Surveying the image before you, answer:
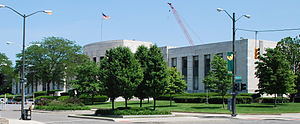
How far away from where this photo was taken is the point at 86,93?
5659cm

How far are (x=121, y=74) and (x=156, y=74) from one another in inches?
133

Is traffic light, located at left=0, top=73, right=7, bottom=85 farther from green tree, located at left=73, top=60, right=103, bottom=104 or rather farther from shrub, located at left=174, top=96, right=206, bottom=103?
shrub, located at left=174, top=96, right=206, bottom=103

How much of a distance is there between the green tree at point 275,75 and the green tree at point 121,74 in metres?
19.8

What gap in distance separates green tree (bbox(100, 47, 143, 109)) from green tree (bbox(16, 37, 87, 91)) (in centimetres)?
4098

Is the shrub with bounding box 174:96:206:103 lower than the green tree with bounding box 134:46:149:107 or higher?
lower

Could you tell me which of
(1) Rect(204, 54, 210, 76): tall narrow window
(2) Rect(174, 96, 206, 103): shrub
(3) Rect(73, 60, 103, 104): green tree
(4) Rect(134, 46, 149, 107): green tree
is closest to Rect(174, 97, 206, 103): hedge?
(2) Rect(174, 96, 206, 103): shrub

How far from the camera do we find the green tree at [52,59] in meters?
68.5

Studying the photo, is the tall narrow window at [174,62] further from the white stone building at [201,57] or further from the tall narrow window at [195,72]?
the tall narrow window at [195,72]

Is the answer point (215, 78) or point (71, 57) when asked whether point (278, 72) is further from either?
point (71, 57)

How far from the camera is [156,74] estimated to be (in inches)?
1215

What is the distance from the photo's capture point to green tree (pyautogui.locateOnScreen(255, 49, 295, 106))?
4269 cm

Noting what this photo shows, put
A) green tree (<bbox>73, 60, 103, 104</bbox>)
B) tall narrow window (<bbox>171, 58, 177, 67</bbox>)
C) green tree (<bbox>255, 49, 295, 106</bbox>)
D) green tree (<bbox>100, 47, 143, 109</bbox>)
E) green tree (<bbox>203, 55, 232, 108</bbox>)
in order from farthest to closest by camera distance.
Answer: tall narrow window (<bbox>171, 58, 177, 67</bbox>) → green tree (<bbox>73, 60, 103, 104</bbox>) → green tree (<bbox>255, 49, 295, 106</bbox>) → green tree (<bbox>203, 55, 232, 108</bbox>) → green tree (<bbox>100, 47, 143, 109</bbox>)

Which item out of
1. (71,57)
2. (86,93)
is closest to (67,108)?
(86,93)

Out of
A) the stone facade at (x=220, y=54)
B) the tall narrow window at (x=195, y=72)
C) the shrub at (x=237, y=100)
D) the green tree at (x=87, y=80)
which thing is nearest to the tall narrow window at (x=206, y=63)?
the stone facade at (x=220, y=54)
